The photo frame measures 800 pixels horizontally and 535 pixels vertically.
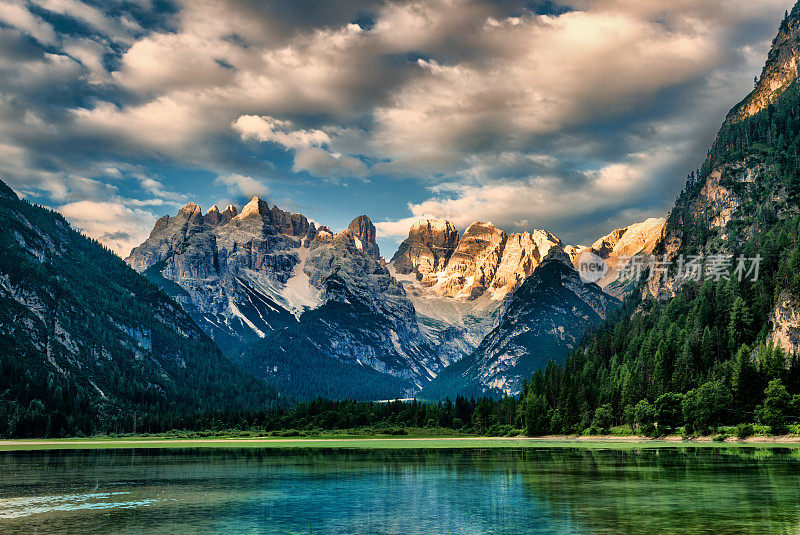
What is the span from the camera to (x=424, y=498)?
6819cm

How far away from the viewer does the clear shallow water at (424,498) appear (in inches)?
1986

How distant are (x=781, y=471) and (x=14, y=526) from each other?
86881 millimetres

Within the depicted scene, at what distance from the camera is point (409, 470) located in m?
104

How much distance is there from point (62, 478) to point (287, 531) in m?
64.0

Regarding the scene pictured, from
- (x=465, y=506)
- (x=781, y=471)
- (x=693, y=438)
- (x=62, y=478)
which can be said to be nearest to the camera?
(x=465, y=506)

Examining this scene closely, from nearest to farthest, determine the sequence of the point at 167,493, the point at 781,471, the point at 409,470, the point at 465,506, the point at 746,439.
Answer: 1. the point at 465,506
2. the point at 167,493
3. the point at 781,471
4. the point at 409,470
5. the point at 746,439

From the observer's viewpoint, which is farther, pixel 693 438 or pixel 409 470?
pixel 693 438

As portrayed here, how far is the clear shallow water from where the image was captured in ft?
165

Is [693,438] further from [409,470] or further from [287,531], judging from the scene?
[287,531]

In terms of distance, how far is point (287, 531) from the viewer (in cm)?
4884

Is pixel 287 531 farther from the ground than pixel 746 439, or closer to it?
farther from the ground

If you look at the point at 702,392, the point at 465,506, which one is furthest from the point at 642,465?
the point at 702,392

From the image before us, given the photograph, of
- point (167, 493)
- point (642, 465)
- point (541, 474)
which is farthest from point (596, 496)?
point (167, 493)

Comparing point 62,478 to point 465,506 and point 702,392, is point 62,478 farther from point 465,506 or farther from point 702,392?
point 702,392
